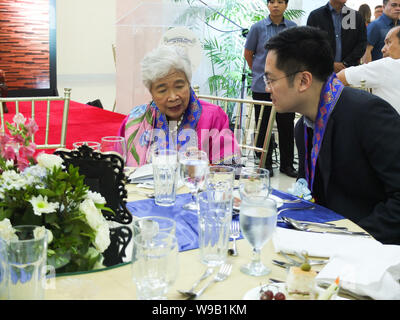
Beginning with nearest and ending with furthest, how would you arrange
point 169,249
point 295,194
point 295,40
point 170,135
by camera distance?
point 169,249, point 295,194, point 295,40, point 170,135

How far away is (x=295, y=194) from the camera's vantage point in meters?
1.76

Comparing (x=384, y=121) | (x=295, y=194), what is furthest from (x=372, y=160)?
(x=295, y=194)

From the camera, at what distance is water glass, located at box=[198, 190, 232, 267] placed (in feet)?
3.59

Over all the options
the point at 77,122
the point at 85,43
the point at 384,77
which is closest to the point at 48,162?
the point at 384,77

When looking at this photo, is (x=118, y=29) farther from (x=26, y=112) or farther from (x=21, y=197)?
(x=21, y=197)

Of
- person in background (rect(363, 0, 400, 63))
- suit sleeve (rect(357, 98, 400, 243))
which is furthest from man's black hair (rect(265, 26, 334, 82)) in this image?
person in background (rect(363, 0, 400, 63))

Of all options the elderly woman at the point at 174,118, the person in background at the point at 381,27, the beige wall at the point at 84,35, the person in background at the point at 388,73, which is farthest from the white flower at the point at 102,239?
the beige wall at the point at 84,35

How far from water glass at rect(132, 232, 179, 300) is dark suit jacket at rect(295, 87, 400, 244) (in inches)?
41.2

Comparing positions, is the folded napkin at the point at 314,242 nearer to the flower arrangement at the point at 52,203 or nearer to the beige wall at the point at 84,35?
the flower arrangement at the point at 52,203

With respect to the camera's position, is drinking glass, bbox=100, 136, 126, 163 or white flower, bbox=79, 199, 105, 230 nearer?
white flower, bbox=79, 199, 105, 230

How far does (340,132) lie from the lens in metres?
1.89

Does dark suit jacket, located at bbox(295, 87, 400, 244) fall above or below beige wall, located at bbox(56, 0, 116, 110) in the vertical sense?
below

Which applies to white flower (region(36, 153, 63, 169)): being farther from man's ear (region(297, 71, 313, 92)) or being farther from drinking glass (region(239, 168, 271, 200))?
man's ear (region(297, 71, 313, 92))

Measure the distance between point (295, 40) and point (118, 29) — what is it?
14.4 feet
